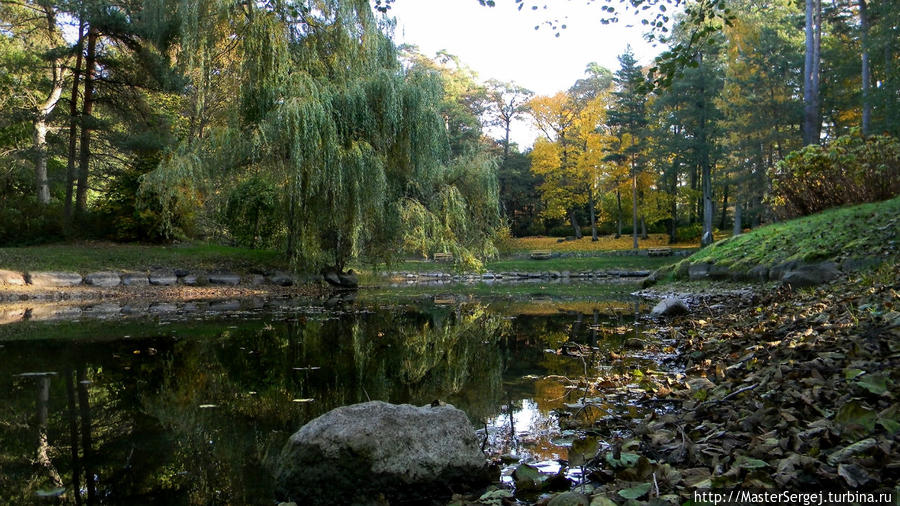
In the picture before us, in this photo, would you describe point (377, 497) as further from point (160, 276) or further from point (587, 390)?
point (160, 276)

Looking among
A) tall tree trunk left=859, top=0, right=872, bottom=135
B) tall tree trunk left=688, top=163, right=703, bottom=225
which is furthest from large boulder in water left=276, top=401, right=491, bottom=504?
tall tree trunk left=688, top=163, right=703, bottom=225

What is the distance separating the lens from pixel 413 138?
43.8 ft

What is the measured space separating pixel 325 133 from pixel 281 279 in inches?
206

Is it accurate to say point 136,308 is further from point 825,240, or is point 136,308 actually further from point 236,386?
point 825,240

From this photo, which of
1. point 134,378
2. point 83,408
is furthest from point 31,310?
point 83,408

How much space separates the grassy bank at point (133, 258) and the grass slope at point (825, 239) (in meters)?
11.8

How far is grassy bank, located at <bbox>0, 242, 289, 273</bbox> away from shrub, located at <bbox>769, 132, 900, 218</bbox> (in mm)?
13226

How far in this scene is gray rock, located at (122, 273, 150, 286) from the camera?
1377 centimetres

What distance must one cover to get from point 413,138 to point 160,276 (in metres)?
7.51

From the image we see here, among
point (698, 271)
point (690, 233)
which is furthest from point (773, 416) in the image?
point (690, 233)

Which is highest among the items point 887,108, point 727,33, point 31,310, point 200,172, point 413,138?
point 727,33

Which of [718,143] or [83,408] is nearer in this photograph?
[83,408]

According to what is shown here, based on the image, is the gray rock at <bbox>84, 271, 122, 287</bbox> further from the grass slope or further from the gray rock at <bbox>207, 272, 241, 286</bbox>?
the grass slope

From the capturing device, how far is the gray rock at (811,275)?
26.2ft
